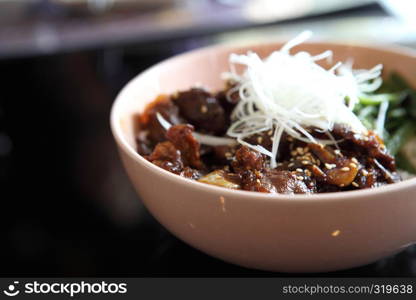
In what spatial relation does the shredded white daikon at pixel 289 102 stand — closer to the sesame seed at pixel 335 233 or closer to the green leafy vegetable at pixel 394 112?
the green leafy vegetable at pixel 394 112

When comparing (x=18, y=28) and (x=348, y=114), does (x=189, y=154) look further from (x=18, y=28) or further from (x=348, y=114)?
(x=18, y=28)

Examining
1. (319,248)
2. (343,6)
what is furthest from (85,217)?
(343,6)

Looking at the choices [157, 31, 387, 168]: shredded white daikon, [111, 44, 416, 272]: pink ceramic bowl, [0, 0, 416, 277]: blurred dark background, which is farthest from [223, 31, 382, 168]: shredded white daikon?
[0, 0, 416, 277]: blurred dark background

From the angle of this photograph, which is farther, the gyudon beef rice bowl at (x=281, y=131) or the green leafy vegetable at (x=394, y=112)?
the green leafy vegetable at (x=394, y=112)

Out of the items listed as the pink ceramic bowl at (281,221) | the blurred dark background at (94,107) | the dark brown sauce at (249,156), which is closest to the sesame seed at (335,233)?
the pink ceramic bowl at (281,221)

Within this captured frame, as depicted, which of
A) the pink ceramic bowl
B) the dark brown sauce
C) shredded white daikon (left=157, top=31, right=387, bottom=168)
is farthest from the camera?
shredded white daikon (left=157, top=31, right=387, bottom=168)

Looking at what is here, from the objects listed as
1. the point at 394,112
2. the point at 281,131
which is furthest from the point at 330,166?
the point at 394,112

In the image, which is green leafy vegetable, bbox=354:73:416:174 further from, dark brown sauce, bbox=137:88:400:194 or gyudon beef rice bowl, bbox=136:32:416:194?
dark brown sauce, bbox=137:88:400:194
